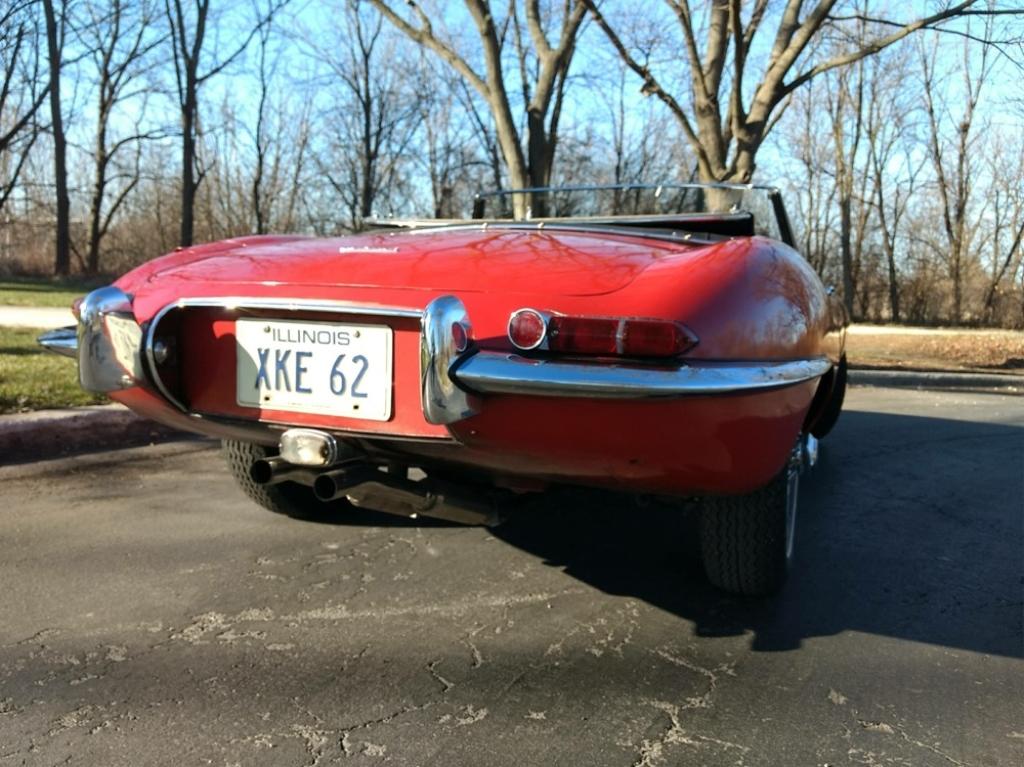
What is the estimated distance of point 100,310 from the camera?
99.7 inches

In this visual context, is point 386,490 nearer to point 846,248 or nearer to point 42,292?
point 42,292

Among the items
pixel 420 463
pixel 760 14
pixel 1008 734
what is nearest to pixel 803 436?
pixel 1008 734

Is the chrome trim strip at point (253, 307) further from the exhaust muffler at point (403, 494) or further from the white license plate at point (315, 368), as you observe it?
the exhaust muffler at point (403, 494)

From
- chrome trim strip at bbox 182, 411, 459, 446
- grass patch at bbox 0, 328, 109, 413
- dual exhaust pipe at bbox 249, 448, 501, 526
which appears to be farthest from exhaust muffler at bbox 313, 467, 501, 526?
grass patch at bbox 0, 328, 109, 413

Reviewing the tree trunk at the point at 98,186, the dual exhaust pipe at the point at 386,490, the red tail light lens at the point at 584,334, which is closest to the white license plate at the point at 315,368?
the dual exhaust pipe at the point at 386,490

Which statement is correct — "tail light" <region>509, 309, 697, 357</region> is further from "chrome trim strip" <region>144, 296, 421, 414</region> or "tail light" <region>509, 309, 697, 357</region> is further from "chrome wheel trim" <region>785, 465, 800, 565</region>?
"chrome wheel trim" <region>785, 465, 800, 565</region>

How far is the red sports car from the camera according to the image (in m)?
2.02

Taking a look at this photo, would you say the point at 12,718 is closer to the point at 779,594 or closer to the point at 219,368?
the point at 219,368

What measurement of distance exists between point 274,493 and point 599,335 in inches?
77.6

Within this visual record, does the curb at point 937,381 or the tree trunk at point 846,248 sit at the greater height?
the tree trunk at point 846,248

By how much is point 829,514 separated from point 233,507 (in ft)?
9.35

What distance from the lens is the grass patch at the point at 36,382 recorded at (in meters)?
5.39

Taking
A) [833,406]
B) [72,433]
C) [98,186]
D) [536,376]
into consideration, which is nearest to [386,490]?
[536,376]

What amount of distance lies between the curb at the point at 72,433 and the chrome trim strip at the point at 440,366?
3544 mm
